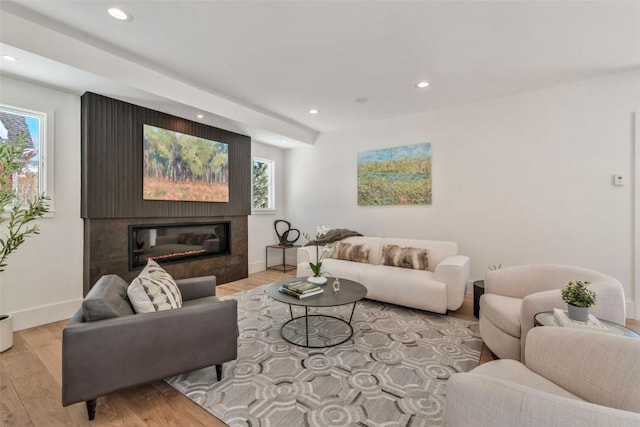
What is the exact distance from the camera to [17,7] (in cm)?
A: 205

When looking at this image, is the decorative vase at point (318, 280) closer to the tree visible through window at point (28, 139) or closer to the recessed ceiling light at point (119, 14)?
the recessed ceiling light at point (119, 14)

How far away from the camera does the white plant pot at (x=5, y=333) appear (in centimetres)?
238

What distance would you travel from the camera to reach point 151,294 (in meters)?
1.87

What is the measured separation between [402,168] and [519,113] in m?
1.64

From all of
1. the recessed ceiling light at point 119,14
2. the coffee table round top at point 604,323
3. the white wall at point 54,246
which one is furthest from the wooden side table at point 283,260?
the coffee table round top at point 604,323

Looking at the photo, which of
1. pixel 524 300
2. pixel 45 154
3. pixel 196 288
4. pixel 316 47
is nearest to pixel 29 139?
pixel 45 154

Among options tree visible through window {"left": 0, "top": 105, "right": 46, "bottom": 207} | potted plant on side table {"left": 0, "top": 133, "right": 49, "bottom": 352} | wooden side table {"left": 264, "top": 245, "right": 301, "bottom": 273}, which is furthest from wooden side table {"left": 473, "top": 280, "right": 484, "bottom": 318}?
tree visible through window {"left": 0, "top": 105, "right": 46, "bottom": 207}

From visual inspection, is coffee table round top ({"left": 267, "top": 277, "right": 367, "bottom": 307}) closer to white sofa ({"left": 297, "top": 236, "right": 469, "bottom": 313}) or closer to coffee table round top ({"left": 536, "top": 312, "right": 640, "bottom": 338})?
white sofa ({"left": 297, "top": 236, "right": 469, "bottom": 313})

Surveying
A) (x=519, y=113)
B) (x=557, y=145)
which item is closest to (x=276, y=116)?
(x=519, y=113)

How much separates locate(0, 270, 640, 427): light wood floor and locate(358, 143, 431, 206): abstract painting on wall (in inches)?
99.4

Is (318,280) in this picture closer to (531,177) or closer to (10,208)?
(531,177)

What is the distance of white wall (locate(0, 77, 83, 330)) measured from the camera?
283 centimetres

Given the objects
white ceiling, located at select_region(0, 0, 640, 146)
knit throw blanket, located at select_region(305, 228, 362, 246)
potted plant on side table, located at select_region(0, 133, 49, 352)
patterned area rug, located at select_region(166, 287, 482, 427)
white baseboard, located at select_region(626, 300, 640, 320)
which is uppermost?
white ceiling, located at select_region(0, 0, 640, 146)

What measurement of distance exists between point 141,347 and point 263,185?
4.31 meters
